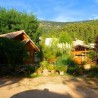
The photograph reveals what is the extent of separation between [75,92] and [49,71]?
589 inches

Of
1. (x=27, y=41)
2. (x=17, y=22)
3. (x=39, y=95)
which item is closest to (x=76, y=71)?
(x=27, y=41)

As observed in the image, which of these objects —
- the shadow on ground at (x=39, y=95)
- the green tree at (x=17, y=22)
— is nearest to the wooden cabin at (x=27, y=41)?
the green tree at (x=17, y=22)

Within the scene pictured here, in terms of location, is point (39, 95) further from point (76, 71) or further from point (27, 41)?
point (27, 41)

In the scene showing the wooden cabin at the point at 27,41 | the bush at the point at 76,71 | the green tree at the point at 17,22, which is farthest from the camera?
the green tree at the point at 17,22

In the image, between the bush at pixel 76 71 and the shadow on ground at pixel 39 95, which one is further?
the bush at pixel 76 71

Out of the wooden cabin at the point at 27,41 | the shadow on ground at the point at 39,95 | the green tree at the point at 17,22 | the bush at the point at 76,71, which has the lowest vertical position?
the shadow on ground at the point at 39,95

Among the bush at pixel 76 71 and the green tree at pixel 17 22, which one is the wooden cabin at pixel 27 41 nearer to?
the bush at pixel 76 71

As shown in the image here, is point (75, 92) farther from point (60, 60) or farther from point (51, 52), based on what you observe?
point (51, 52)

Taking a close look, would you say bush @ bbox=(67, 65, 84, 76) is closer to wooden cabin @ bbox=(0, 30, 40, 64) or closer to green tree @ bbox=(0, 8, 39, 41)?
wooden cabin @ bbox=(0, 30, 40, 64)

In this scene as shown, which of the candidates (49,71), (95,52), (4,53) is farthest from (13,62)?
(95,52)

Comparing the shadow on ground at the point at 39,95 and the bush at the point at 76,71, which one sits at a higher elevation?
the bush at the point at 76,71

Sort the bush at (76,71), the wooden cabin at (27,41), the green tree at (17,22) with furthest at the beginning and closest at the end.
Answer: the green tree at (17,22) < the wooden cabin at (27,41) < the bush at (76,71)

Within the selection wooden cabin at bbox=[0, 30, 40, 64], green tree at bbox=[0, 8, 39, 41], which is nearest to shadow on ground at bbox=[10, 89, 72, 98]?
wooden cabin at bbox=[0, 30, 40, 64]

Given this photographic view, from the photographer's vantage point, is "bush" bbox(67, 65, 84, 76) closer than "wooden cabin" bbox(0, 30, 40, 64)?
Yes
